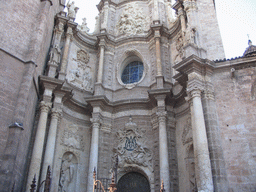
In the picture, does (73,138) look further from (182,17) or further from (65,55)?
(182,17)

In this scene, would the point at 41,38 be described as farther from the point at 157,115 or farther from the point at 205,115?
the point at 205,115

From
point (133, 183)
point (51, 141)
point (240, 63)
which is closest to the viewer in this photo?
point (240, 63)

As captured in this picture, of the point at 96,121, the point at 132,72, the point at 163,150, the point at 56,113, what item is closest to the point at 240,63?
the point at 163,150

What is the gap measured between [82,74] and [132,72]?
297cm

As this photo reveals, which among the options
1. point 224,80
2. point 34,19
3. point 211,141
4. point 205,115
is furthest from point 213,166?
point 34,19

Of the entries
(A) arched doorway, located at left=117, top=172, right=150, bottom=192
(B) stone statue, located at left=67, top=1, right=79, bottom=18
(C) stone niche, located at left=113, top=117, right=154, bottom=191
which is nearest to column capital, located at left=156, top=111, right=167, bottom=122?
(C) stone niche, located at left=113, top=117, right=154, bottom=191

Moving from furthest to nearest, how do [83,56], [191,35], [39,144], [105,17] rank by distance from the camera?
[105,17] < [83,56] < [191,35] < [39,144]

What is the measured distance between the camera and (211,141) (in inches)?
377

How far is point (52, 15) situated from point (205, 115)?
32.8 feet

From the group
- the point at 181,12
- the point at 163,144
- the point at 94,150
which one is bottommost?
the point at 94,150

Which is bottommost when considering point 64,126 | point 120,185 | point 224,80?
point 120,185

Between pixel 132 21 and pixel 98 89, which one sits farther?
pixel 132 21

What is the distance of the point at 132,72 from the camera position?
632 inches

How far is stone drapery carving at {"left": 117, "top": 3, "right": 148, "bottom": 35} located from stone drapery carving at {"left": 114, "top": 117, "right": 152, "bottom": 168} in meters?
6.16
